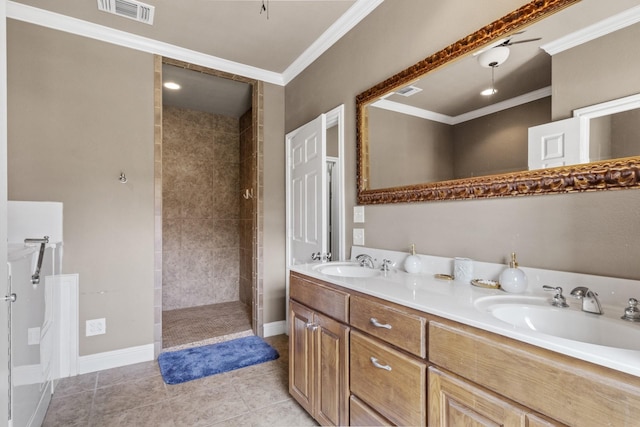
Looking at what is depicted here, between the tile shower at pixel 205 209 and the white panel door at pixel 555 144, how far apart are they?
310 cm

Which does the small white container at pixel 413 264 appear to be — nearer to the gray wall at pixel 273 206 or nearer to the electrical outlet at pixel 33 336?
the gray wall at pixel 273 206

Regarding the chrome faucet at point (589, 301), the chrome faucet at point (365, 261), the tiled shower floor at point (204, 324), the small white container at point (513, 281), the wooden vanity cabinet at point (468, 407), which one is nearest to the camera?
the wooden vanity cabinet at point (468, 407)

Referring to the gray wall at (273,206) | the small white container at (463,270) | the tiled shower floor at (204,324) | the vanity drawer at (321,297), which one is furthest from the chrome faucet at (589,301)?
the tiled shower floor at (204,324)

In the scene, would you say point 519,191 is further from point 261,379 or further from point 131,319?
point 131,319

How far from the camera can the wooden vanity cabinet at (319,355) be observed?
1.46 meters

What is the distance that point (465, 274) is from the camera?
1.44 meters

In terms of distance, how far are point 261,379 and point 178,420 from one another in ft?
1.98

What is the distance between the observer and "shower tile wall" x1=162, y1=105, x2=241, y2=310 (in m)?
4.00

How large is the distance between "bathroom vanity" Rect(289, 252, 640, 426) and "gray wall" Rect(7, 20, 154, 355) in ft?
5.23

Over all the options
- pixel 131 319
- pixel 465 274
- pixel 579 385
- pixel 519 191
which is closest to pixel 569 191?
pixel 519 191

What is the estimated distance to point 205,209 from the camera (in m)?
4.22

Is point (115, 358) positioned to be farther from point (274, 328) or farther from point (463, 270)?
point (463, 270)

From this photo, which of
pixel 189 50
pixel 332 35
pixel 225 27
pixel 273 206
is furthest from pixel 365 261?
pixel 189 50

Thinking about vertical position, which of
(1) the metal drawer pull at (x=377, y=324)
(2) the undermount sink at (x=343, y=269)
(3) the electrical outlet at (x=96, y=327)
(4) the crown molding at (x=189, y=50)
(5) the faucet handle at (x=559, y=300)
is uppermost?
(4) the crown molding at (x=189, y=50)
